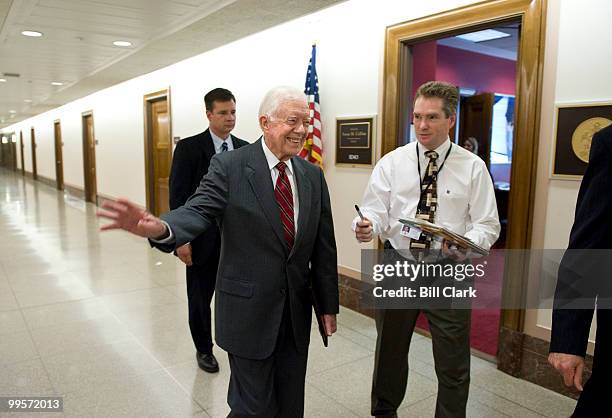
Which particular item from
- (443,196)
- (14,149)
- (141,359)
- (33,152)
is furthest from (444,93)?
(14,149)

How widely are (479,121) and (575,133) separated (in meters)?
4.99

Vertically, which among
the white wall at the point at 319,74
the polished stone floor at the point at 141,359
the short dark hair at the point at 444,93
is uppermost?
the white wall at the point at 319,74

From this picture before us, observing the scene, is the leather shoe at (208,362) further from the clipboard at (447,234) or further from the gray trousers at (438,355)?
the clipboard at (447,234)

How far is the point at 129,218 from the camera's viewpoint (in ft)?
4.81

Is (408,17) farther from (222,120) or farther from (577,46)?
(222,120)

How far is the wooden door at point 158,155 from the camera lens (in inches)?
330

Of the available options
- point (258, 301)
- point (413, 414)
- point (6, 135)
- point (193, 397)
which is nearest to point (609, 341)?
point (258, 301)

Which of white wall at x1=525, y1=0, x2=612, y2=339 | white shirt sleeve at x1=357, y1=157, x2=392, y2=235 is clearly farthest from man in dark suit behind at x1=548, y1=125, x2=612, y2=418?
white wall at x1=525, y1=0, x2=612, y2=339

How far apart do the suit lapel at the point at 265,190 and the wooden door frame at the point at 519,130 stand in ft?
6.67

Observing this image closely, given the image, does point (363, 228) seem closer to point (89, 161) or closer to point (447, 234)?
point (447, 234)

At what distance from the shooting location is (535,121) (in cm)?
303

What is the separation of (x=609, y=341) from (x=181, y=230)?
1394mm

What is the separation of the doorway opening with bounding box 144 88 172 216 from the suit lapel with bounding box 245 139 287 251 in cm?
679

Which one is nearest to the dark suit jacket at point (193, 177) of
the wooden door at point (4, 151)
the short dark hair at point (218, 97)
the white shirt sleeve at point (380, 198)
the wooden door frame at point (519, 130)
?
the short dark hair at point (218, 97)
